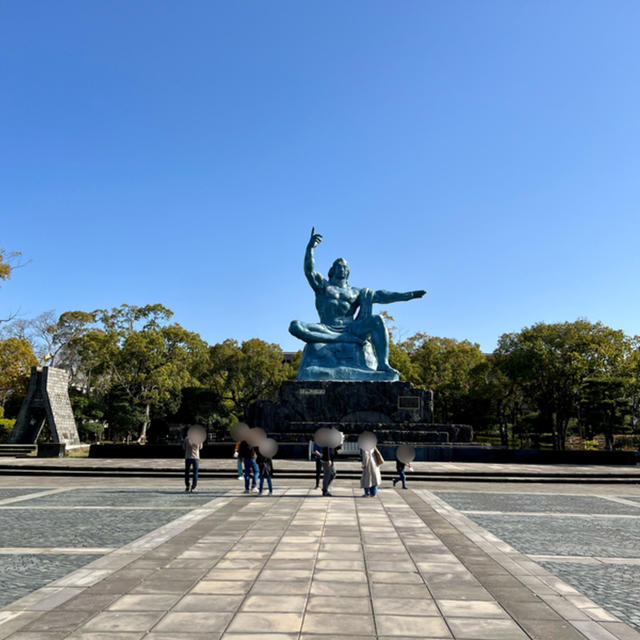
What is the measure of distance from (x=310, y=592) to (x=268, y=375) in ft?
→ 147

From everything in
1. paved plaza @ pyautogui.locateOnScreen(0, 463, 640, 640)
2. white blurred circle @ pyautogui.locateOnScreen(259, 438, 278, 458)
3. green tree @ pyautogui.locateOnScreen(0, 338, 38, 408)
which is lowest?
paved plaza @ pyautogui.locateOnScreen(0, 463, 640, 640)

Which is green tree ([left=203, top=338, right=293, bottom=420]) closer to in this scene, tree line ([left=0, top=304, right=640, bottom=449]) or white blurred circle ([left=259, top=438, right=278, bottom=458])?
tree line ([left=0, top=304, right=640, bottom=449])

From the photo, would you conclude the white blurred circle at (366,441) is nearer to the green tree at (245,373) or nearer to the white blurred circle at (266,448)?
the white blurred circle at (266,448)

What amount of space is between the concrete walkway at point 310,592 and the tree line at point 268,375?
96.6 feet

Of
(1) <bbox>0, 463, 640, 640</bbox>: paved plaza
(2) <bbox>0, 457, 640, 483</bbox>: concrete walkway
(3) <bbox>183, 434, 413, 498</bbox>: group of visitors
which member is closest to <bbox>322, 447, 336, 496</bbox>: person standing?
A: (3) <bbox>183, 434, 413, 498</bbox>: group of visitors

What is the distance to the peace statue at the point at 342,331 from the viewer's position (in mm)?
27406

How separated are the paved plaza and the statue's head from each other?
19146mm

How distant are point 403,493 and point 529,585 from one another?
8.01 metres

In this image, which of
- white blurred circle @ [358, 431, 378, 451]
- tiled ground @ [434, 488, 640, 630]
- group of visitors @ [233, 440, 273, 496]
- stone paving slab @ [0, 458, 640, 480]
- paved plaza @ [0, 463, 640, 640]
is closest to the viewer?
paved plaza @ [0, 463, 640, 640]

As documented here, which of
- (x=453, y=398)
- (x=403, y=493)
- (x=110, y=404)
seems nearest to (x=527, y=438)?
(x=453, y=398)

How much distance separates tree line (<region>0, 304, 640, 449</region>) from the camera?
39250mm

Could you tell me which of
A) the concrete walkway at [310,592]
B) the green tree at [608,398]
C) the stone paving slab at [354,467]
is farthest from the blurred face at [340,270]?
the concrete walkway at [310,592]

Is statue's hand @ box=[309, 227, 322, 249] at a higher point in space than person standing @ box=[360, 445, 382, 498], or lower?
higher

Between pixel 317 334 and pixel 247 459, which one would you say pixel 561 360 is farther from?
pixel 247 459
